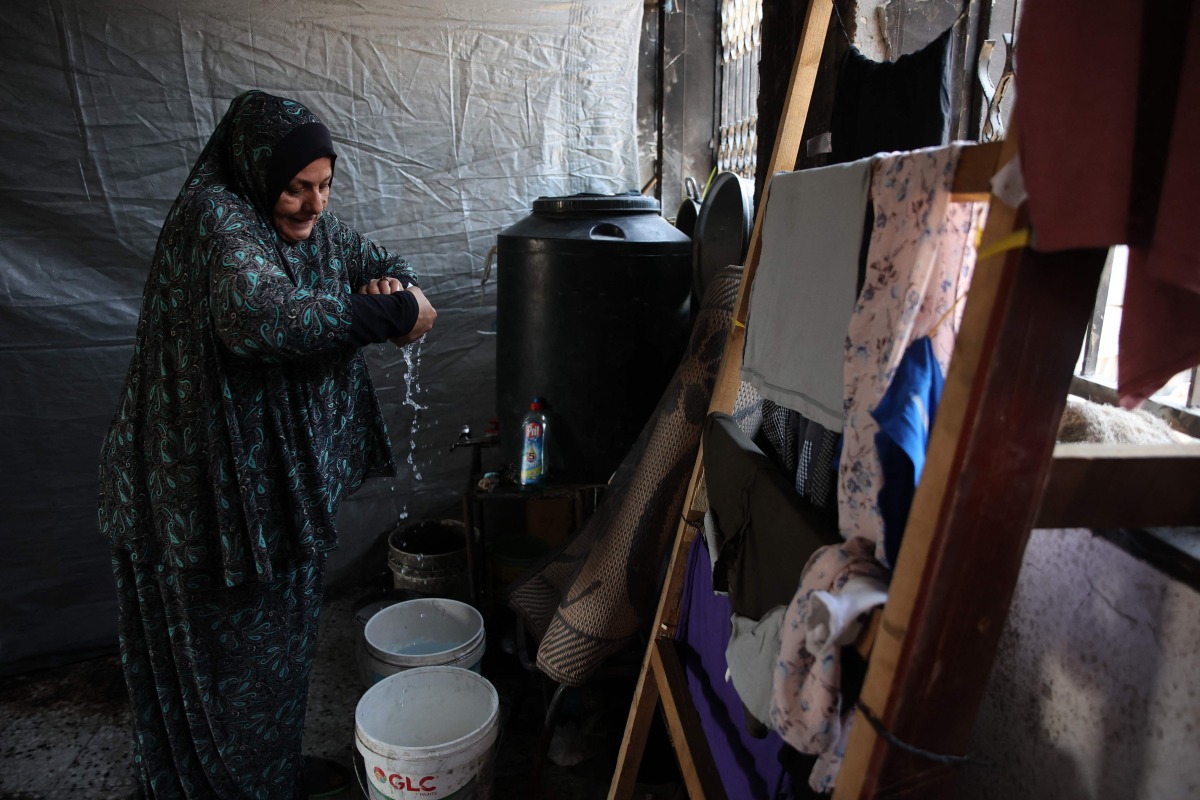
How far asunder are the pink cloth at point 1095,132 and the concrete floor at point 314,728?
1700mm

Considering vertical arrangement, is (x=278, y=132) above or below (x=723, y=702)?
above

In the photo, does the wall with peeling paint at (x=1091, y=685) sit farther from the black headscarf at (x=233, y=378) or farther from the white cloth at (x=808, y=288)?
the black headscarf at (x=233, y=378)

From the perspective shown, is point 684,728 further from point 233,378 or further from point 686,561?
point 233,378

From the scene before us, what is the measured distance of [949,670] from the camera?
2.23ft

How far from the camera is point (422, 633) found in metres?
2.24

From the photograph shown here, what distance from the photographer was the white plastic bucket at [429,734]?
5.35 ft

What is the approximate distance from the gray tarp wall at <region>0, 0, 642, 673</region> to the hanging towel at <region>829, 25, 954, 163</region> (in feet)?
5.57

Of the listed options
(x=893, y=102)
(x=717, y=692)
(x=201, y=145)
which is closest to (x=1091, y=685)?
(x=717, y=692)

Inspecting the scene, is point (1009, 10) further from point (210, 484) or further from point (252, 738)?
point (252, 738)

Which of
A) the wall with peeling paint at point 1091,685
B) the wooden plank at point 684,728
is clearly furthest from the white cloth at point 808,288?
the wooden plank at point 684,728

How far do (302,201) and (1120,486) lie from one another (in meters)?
1.57

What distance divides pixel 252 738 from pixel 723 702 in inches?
48.1

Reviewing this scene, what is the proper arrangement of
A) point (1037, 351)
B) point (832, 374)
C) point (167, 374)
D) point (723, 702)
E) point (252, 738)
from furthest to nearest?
point (252, 738) → point (167, 374) → point (723, 702) → point (832, 374) → point (1037, 351)

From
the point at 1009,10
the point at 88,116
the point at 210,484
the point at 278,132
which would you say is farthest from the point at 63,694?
the point at 1009,10
